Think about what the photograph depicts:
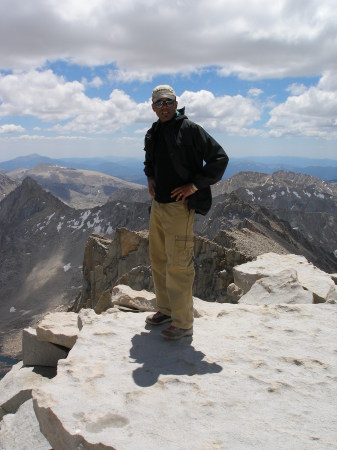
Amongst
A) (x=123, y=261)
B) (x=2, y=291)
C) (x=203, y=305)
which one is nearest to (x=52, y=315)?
(x=203, y=305)

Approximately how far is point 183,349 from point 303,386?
1.97 m

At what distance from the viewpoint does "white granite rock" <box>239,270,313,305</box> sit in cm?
1013

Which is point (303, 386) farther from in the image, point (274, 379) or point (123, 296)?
point (123, 296)

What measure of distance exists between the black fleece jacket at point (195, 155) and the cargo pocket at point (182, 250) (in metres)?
0.53

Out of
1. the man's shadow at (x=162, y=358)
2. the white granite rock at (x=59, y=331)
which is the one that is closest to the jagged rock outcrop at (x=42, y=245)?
the white granite rock at (x=59, y=331)

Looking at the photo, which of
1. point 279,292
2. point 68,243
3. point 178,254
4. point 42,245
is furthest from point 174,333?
point 42,245

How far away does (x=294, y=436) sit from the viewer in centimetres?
507

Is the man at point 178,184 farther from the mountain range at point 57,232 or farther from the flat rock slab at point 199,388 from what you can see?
the mountain range at point 57,232

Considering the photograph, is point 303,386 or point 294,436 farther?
point 303,386

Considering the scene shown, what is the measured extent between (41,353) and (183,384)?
3.89 meters

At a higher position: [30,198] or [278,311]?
[278,311]

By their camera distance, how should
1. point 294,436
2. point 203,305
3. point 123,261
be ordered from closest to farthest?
point 294,436
point 203,305
point 123,261

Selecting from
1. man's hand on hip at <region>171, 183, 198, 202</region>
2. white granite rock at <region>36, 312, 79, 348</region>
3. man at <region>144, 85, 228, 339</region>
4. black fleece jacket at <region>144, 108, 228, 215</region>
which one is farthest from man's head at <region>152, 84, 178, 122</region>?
white granite rock at <region>36, 312, 79, 348</region>

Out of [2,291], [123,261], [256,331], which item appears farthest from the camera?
[2,291]
